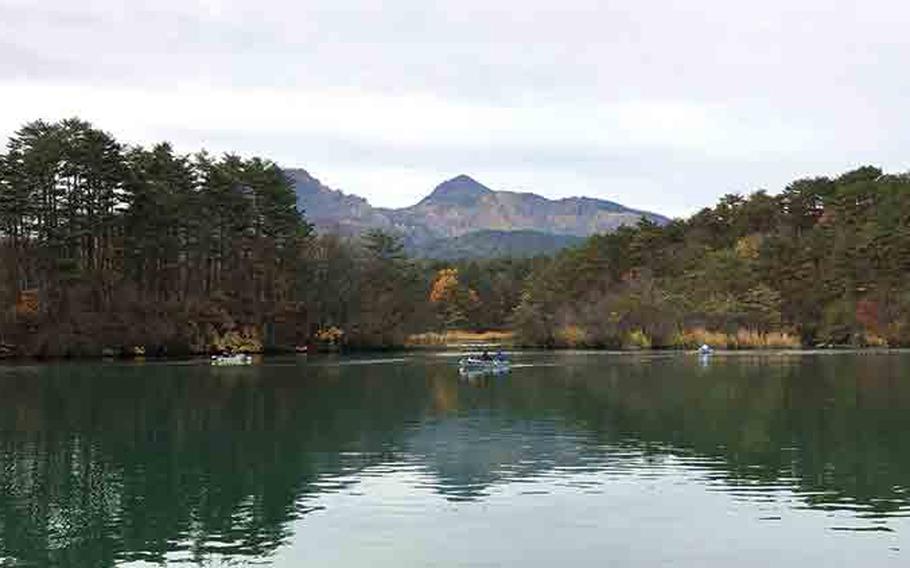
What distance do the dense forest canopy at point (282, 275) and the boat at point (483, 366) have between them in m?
30.0

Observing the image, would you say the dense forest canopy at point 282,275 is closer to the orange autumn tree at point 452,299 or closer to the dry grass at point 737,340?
the dry grass at point 737,340

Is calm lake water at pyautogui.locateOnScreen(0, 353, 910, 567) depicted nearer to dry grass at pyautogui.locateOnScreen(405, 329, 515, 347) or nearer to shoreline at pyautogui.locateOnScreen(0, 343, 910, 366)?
shoreline at pyautogui.locateOnScreen(0, 343, 910, 366)

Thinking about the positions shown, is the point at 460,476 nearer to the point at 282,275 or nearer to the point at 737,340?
the point at 282,275

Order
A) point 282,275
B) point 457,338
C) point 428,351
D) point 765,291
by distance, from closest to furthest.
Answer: point 282,275 < point 428,351 < point 765,291 < point 457,338

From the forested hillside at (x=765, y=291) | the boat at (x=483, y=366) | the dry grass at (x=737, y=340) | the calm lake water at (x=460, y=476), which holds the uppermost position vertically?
the forested hillside at (x=765, y=291)

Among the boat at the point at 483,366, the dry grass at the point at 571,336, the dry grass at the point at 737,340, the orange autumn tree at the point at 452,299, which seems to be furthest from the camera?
the orange autumn tree at the point at 452,299

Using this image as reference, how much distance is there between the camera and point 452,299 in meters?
132

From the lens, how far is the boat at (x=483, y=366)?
5672 cm

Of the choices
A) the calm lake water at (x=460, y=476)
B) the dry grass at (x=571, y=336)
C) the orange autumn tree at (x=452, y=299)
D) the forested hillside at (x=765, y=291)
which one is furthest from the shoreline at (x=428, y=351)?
the calm lake water at (x=460, y=476)

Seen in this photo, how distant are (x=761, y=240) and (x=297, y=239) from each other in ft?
161

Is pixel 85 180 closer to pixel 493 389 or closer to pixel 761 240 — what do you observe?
pixel 493 389

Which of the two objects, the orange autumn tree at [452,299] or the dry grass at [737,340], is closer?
the dry grass at [737,340]

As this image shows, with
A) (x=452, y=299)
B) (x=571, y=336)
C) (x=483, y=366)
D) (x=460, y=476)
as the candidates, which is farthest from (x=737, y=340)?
(x=460, y=476)

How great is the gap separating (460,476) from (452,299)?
4354 inches
